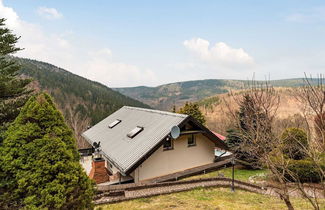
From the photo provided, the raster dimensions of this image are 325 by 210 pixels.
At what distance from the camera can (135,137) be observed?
14172 millimetres

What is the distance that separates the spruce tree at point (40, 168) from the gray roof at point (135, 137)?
645 centimetres

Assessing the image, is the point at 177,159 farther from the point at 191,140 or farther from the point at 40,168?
the point at 40,168

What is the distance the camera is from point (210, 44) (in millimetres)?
27141

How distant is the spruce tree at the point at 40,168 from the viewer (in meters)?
4.33

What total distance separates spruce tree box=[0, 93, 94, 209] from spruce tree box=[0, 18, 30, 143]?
915 centimetres

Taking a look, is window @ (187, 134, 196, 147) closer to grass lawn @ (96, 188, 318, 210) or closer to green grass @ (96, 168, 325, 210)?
green grass @ (96, 168, 325, 210)

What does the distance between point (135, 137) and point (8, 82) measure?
30.7 ft

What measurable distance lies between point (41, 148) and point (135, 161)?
23.1 feet

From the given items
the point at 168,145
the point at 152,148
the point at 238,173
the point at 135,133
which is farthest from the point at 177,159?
the point at 238,173

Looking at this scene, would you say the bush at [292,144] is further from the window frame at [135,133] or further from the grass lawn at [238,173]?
the window frame at [135,133]

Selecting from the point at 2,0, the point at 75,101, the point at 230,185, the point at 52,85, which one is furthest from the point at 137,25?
the point at 52,85

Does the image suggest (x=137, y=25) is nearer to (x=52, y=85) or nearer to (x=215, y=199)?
(x=215, y=199)

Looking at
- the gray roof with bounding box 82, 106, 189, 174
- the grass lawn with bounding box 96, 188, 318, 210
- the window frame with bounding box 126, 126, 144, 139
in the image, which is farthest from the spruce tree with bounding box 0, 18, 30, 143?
the grass lawn with bounding box 96, 188, 318, 210

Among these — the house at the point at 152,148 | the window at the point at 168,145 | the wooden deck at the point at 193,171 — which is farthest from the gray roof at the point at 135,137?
the wooden deck at the point at 193,171
